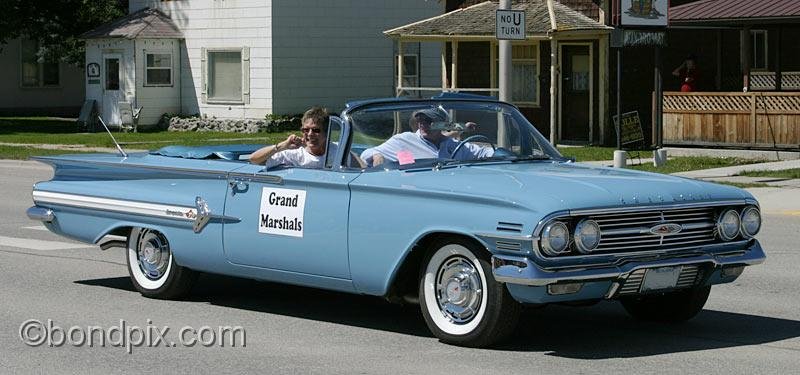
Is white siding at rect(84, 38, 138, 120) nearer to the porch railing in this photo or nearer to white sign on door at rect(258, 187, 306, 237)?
the porch railing

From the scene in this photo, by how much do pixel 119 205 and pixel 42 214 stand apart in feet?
3.16

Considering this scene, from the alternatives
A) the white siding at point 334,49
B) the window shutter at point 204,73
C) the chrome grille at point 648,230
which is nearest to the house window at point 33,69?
the window shutter at point 204,73

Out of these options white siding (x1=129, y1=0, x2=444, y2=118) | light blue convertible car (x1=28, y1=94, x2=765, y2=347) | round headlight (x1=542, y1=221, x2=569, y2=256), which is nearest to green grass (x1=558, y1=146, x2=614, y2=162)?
white siding (x1=129, y1=0, x2=444, y2=118)

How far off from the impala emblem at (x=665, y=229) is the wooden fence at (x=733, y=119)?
701 inches

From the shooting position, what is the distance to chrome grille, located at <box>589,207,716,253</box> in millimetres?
8031

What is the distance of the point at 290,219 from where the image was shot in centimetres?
919

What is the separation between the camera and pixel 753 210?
871cm

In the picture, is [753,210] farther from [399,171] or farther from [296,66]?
[296,66]

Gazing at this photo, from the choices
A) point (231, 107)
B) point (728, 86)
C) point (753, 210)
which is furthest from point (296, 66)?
point (753, 210)

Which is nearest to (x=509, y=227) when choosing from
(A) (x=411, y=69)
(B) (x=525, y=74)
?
(B) (x=525, y=74)

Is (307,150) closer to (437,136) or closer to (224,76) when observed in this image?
(437,136)

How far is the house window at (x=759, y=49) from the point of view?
30.0 meters

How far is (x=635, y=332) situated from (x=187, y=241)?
10.4 feet

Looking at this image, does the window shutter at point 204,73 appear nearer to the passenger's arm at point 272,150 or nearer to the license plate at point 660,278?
the passenger's arm at point 272,150
